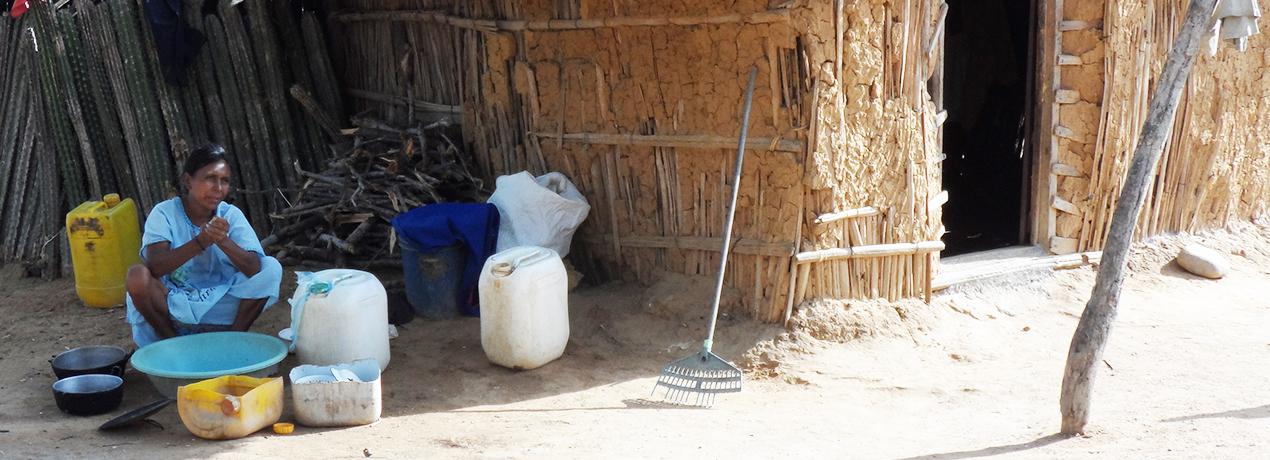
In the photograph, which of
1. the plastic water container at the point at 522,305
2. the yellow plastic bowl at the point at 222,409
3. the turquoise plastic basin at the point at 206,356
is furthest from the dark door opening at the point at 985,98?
the yellow plastic bowl at the point at 222,409

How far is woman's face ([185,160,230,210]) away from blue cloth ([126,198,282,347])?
0.09 meters

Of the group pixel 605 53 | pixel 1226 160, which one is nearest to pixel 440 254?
pixel 605 53

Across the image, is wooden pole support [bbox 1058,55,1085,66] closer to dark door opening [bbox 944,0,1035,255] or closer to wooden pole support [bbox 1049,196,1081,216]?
wooden pole support [bbox 1049,196,1081,216]

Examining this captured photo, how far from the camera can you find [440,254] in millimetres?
5684

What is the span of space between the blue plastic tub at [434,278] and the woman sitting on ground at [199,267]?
80 centimetres

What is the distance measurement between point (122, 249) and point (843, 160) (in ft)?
11.6

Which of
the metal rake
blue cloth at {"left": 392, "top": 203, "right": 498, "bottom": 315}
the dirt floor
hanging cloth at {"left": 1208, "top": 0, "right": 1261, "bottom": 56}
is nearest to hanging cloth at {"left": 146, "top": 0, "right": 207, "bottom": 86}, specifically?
the dirt floor

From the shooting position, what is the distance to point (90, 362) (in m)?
4.80

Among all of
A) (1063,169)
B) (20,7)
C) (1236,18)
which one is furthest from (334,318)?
(1063,169)

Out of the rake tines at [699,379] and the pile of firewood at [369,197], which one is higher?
the pile of firewood at [369,197]

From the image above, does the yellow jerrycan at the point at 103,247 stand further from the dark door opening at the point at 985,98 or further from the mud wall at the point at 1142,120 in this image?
the dark door opening at the point at 985,98

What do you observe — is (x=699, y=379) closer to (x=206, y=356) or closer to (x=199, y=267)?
(x=206, y=356)

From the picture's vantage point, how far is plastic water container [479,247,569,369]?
498 centimetres

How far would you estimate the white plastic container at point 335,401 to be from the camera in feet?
14.3
